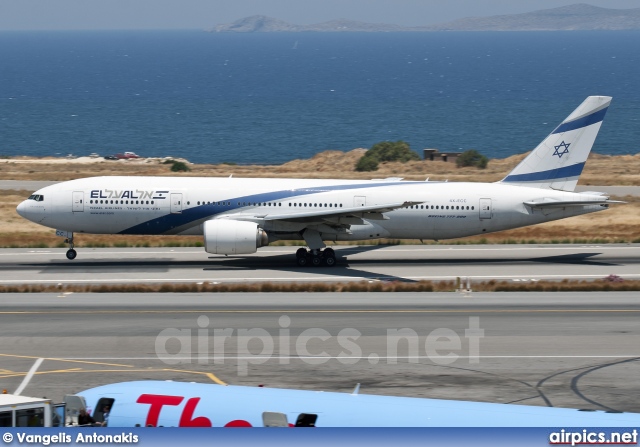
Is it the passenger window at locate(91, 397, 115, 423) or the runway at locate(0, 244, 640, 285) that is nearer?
the passenger window at locate(91, 397, 115, 423)

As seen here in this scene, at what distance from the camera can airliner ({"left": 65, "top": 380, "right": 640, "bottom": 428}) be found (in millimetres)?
15864

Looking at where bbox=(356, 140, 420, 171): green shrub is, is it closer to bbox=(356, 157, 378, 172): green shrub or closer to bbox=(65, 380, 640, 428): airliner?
bbox=(356, 157, 378, 172): green shrub

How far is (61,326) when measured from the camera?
34094 millimetres

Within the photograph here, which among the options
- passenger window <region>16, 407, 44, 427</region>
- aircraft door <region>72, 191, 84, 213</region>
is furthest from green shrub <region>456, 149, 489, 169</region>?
passenger window <region>16, 407, 44, 427</region>

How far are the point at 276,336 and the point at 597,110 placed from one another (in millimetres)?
24538

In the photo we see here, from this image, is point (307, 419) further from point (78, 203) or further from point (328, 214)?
point (78, 203)

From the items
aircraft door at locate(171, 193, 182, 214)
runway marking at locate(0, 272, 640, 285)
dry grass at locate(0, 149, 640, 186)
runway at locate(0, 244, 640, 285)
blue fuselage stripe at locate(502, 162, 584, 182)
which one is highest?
dry grass at locate(0, 149, 640, 186)

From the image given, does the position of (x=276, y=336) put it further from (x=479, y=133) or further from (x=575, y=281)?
(x=479, y=133)

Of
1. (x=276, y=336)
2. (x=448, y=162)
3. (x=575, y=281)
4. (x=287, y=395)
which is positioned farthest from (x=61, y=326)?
(x=448, y=162)

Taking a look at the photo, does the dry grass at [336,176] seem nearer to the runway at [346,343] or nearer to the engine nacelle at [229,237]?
the engine nacelle at [229,237]

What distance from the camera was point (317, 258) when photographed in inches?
1874

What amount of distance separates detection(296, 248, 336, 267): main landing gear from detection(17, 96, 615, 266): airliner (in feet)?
0.16

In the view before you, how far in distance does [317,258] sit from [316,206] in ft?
8.26
